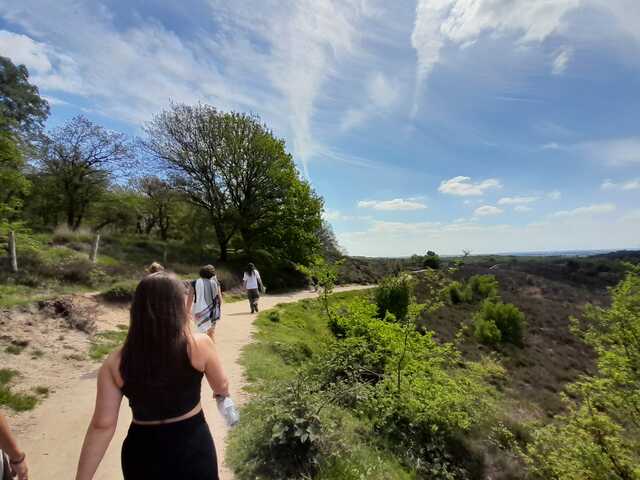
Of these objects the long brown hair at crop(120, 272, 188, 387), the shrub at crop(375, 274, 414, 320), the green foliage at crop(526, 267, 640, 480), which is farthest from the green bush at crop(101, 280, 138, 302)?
the shrub at crop(375, 274, 414, 320)

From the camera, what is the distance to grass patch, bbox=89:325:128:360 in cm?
723

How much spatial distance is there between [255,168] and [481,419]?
1921 cm

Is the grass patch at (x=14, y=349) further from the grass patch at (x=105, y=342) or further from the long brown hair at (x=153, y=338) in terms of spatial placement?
the long brown hair at (x=153, y=338)

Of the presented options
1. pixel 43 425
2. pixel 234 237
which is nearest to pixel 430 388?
pixel 43 425

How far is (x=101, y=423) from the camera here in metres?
1.73

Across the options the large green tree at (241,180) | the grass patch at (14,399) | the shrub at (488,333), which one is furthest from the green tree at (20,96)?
the shrub at (488,333)

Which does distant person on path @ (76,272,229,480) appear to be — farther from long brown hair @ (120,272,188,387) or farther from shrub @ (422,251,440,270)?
shrub @ (422,251,440,270)

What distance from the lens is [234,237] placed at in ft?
82.7

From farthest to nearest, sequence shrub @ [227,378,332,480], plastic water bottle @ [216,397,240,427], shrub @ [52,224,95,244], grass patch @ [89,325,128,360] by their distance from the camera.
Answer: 1. shrub @ [52,224,95,244]
2. grass patch @ [89,325,128,360]
3. shrub @ [227,378,332,480]
4. plastic water bottle @ [216,397,240,427]

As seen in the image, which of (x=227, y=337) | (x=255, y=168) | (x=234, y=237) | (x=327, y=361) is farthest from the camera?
(x=234, y=237)

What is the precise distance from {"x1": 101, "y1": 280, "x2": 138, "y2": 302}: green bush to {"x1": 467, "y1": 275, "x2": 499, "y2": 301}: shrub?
29455 millimetres

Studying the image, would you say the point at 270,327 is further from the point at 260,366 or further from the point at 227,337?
the point at 260,366

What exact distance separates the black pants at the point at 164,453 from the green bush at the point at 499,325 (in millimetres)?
23465

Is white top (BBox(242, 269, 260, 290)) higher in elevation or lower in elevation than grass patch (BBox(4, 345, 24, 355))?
higher
